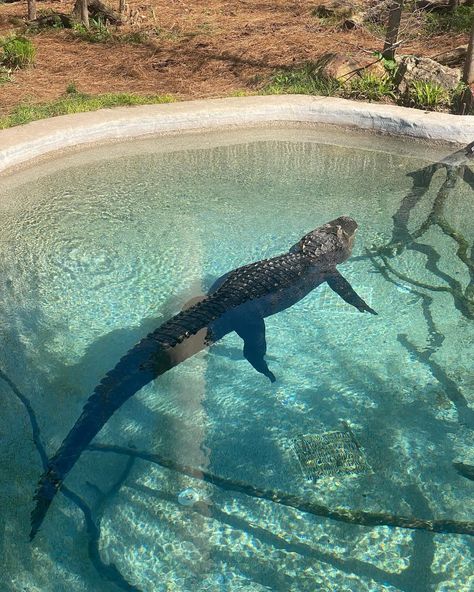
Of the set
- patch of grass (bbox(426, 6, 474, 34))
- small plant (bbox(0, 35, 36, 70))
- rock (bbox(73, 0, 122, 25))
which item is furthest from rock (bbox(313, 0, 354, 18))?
small plant (bbox(0, 35, 36, 70))

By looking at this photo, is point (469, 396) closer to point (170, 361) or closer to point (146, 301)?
point (170, 361)

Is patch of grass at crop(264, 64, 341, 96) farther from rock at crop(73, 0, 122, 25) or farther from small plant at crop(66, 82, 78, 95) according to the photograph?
rock at crop(73, 0, 122, 25)

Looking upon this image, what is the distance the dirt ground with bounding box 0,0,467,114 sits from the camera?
30.0 ft

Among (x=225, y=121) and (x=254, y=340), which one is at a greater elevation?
(x=225, y=121)

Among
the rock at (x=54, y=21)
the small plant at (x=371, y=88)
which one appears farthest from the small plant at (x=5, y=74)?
the small plant at (x=371, y=88)

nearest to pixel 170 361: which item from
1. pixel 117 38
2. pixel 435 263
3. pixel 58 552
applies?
pixel 58 552

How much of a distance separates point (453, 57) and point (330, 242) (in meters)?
6.00

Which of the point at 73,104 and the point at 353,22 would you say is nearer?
the point at 73,104

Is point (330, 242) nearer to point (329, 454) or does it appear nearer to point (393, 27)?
point (329, 454)

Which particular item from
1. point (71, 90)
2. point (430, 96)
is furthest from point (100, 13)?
point (430, 96)

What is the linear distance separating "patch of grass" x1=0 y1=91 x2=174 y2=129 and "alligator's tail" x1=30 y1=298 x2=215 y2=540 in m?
4.50

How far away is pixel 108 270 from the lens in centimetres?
505

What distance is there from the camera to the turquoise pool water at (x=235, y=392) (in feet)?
9.50

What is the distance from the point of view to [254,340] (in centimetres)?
414
